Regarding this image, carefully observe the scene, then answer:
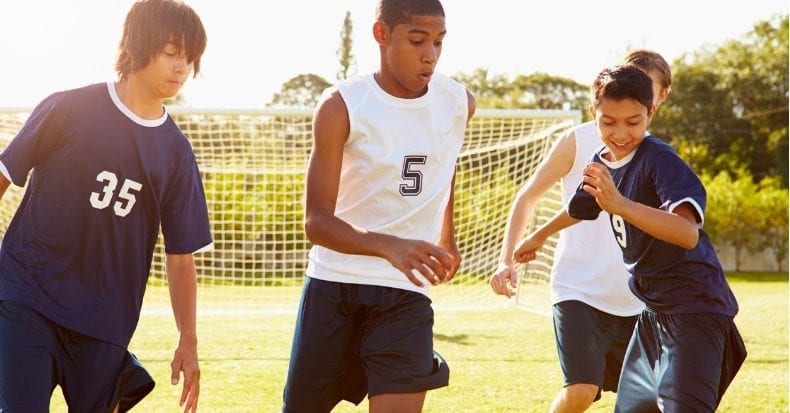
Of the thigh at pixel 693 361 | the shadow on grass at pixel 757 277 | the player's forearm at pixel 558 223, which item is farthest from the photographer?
the shadow on grass at pixel 757 277

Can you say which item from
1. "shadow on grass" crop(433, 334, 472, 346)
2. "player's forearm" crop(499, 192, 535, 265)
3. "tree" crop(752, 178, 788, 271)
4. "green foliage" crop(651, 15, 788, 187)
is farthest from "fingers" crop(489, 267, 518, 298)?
"green foliage" crop(651, 15, 788, 187)

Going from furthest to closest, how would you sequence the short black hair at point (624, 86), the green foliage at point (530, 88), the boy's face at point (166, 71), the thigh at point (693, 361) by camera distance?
the green foliage at point (530, 88), the short black hair at point (624, 86), the thigh at point (693, 361), the boy's face at point (166, 71)

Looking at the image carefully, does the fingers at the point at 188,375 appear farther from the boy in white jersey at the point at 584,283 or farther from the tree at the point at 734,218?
the tree at the point at 734,218

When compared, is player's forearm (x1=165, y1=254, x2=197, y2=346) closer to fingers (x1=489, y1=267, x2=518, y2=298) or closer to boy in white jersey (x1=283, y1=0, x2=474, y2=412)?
boy in white jersey (x1=283, y1=0, x2=474, y2=412)

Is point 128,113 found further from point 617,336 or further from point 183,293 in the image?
point 617,336

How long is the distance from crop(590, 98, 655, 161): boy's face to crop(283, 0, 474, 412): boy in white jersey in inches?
22.5

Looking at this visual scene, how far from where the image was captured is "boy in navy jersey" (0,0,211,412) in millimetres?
3764

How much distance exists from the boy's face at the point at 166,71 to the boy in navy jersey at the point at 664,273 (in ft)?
4.78

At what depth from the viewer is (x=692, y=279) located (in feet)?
13.5

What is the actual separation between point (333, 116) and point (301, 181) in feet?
36.6

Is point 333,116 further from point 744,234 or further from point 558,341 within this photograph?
point 744,234

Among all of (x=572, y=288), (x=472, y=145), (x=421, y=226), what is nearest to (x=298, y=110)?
(x=472, y=145)

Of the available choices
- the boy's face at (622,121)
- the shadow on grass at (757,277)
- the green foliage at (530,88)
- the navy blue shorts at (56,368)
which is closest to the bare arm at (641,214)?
the boy's face at (622,121)

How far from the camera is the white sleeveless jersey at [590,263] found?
521 cm
